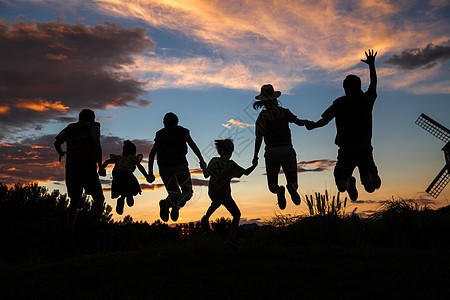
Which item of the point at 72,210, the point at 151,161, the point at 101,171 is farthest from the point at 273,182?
the point at 72,210

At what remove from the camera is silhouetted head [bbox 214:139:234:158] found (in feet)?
29.5

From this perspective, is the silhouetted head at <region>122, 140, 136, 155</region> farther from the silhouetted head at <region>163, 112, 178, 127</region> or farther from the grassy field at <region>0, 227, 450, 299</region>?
the grassy field at <region>0, 227, 450, 299</region>

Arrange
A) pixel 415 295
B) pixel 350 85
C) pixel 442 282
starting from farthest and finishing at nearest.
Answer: pixel 350 85 → pixel 442 282 → pixel 415 295

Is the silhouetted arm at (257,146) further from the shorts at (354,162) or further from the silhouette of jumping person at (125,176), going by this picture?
the silhouette of jumping person at (125,176)

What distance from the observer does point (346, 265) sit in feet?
27.2

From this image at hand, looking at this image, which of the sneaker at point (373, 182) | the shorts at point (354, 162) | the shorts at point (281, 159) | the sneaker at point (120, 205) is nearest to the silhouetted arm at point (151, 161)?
the sneaker at point (120, 205)

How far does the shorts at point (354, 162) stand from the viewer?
8.65m

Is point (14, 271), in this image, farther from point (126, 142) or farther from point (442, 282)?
point (442, 282)

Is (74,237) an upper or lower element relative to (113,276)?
upper

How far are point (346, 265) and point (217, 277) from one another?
2.58 meters

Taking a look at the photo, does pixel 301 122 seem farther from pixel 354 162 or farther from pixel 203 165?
pixel 203 165

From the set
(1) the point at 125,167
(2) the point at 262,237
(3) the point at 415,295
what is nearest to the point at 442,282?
(3) the point at 415,295

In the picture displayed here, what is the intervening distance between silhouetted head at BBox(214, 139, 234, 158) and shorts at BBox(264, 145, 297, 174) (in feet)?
3.26

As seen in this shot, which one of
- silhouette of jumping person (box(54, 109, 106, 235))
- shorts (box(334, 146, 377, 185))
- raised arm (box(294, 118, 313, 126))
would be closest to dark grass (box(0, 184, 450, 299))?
silhouette of jumping person (box(54, 109, 106, 235))
